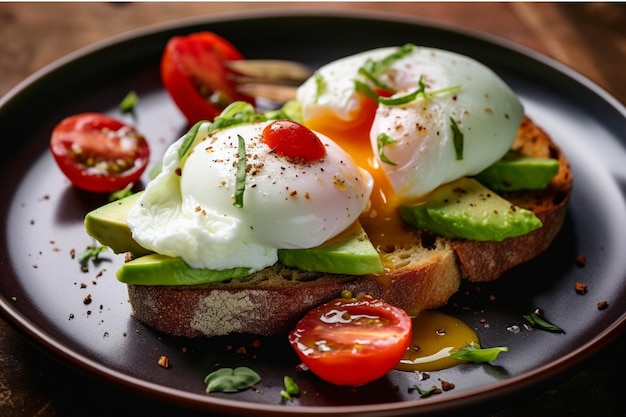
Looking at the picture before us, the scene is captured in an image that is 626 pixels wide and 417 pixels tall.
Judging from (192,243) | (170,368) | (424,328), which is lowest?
(170,368)

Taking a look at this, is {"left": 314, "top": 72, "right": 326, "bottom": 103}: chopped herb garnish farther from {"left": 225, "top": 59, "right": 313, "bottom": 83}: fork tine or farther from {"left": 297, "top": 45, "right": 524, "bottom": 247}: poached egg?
{"left": 225, "top": 59, "right": 313, "bottom": 83}: fork tine

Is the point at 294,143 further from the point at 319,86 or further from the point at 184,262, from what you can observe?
the point at 319,86

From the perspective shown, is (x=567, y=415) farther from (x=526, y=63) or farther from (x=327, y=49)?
(x=327, y=49)

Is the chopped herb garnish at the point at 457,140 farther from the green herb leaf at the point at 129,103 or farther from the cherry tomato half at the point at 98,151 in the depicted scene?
the green herb leaf at the point at 129,103

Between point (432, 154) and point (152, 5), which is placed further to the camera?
point (152, 5)

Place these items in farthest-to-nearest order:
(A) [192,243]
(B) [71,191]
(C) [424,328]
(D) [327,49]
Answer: (D) [327,49], (B) [71,191], (C) [424,328], (A) [192,243]

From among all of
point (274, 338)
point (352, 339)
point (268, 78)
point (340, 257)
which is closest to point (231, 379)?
point (274, 338)

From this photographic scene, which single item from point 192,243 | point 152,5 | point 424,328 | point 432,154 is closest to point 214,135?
point 192,243
